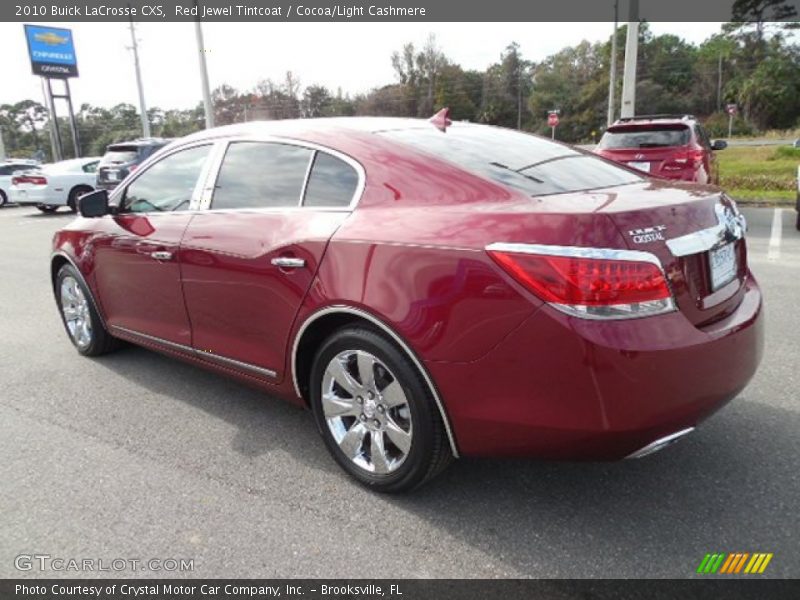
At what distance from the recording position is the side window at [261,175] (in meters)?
3.09

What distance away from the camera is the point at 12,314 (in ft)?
20.4

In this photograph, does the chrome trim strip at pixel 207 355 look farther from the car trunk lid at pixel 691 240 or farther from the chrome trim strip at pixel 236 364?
the car trunk lid at pixel 691 240

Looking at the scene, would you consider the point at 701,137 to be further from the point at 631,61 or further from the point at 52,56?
the point at 52,56


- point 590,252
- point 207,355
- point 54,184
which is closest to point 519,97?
point 54,184

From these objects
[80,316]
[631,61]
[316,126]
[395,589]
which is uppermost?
[631,61]

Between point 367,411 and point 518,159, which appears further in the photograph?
point 518,159

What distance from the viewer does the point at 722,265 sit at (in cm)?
253

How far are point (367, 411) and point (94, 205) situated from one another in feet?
8.26

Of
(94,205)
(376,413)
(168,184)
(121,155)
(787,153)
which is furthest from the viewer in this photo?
(787,153)

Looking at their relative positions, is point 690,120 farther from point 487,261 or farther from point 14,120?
Result: point 14,120

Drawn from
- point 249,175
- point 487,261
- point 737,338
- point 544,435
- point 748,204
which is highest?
point 249,175

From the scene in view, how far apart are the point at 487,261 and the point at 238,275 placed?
1421mm

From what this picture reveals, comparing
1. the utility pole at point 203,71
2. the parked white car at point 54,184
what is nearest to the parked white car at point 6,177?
the parked white car at point 54,184

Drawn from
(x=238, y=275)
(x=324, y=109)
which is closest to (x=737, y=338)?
(x=238, y=275)
